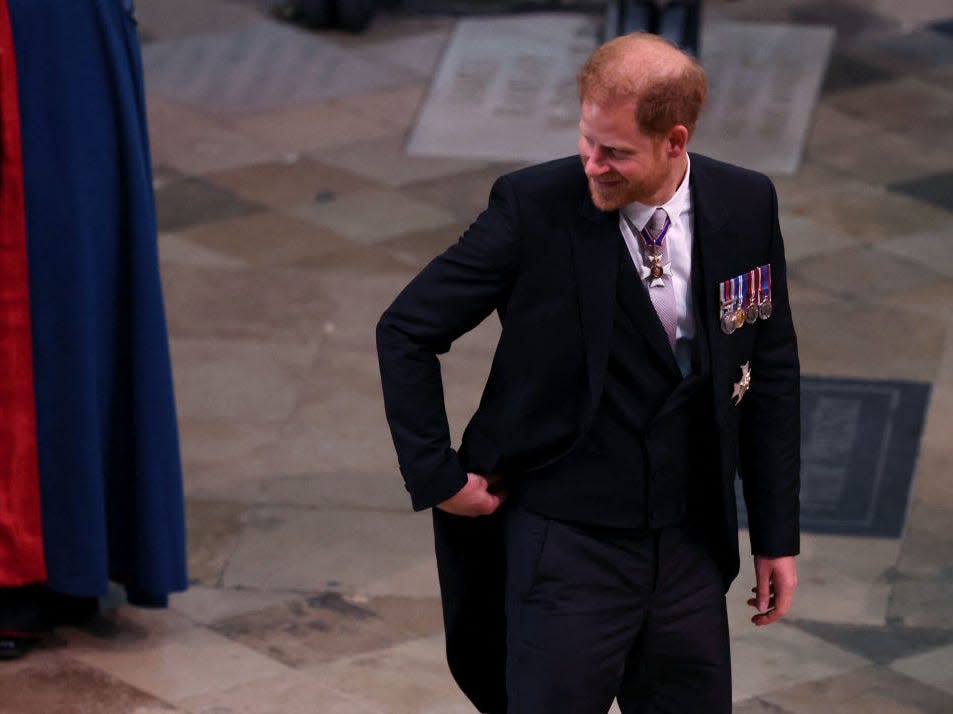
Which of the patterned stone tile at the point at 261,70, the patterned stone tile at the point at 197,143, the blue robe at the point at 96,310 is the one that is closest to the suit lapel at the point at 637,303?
the blue robe at the point at 96,310

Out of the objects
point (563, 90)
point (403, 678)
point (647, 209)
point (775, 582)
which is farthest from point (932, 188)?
point (647, 209)

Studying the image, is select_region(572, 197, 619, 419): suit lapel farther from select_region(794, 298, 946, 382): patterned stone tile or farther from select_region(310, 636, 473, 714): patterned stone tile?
select_region(794, 298, 946, 382): patterned stone tile

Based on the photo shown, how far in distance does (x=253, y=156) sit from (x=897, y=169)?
333cm

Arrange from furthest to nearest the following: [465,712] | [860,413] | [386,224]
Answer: [386,224]
[860,413]
[465,712]

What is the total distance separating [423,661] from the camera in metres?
5.14

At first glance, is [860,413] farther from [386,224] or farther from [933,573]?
[386,224]

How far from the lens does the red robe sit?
4.77 meters

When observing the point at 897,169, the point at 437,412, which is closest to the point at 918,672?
the point at 437,412

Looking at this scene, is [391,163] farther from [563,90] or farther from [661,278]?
[661,278]

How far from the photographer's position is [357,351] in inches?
288

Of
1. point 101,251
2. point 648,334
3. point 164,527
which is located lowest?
point 164,527

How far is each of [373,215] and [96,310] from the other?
3.89 m

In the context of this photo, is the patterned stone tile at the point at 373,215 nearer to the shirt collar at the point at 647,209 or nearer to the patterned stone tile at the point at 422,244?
the patterned stone tile at the point at 422,244

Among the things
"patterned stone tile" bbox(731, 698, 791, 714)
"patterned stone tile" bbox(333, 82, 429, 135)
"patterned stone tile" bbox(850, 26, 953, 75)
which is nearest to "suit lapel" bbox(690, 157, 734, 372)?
"patterned stone tile" bbox(731, 698, 791, 714)
